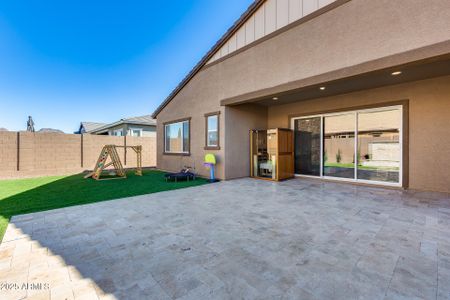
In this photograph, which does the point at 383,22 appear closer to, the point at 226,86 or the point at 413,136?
the point at 413,136

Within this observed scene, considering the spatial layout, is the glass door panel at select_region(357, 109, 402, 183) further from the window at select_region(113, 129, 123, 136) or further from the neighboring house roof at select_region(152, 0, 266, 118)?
the window at select_region(113, 129, 123, 136)

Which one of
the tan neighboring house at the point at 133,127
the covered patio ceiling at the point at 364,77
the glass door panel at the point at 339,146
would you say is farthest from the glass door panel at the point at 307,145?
the tan neighboring house at the point at 133,127

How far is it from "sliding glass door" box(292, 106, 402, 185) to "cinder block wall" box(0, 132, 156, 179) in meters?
10.0

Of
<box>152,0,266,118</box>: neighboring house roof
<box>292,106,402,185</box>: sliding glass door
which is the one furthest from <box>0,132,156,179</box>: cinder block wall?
<box>292,106,402,185</box>: sliding glass door

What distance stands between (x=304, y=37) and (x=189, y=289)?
570 centimetres

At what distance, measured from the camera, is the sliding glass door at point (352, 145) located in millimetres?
6082

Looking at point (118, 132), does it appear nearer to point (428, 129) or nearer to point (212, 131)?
point (212, 131)

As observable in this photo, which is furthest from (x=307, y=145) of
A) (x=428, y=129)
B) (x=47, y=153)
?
(x=47, y=153)

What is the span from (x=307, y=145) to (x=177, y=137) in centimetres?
597

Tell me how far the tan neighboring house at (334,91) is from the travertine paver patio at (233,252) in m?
2.57

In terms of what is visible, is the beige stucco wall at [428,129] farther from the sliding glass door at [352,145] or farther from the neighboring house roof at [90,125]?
the neighboring house roof at [90,125]

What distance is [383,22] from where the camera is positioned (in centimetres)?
382

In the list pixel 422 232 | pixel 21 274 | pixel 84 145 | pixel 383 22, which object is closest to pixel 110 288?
pixel 21 274

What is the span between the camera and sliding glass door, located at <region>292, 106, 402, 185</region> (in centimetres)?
608
